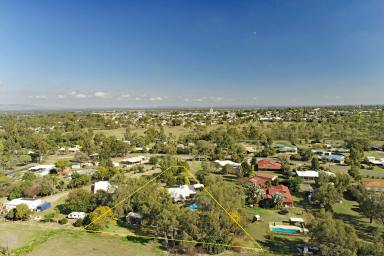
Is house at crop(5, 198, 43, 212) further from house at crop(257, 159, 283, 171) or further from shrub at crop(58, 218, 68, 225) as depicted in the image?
house at crop(257, 159, 283, 171)

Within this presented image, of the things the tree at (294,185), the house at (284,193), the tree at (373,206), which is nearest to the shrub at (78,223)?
the house at (284,193)

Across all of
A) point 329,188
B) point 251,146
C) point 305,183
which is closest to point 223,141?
point 251,146

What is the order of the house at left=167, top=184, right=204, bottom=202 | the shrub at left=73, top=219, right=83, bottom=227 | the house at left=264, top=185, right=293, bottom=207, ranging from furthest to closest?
the house at left=167, top=184, right=204, bottom=202 < the house at left=264, top=185, right=293, bottom=207 < the shrub at left=73, top=219, right=83, bottom=227

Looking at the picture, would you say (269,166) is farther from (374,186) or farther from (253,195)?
(253,195)

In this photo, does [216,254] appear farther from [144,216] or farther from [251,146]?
[251,146]

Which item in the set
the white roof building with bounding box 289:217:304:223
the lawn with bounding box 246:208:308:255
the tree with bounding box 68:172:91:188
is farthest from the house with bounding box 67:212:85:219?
the white roof building with bounding box 289:217:304:223

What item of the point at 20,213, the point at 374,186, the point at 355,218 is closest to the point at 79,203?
the point at 20,213

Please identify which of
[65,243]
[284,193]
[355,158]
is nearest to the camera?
[65,243]
